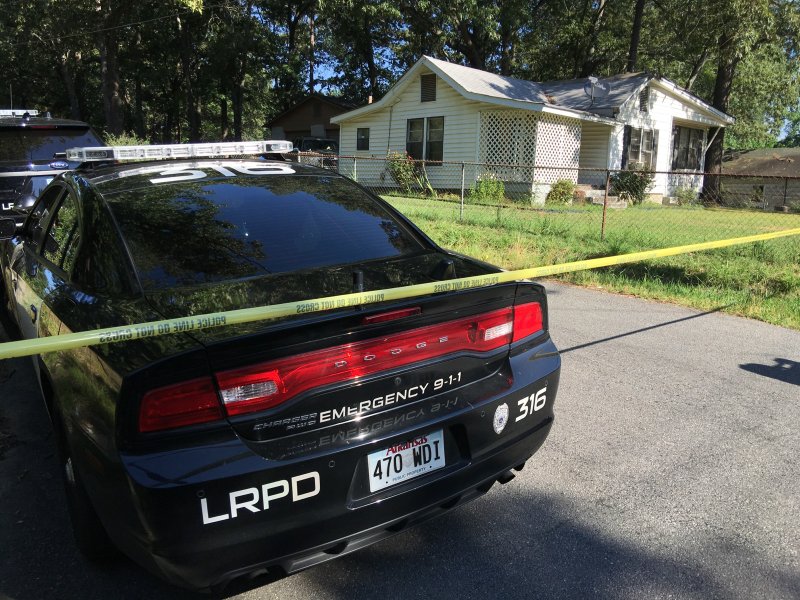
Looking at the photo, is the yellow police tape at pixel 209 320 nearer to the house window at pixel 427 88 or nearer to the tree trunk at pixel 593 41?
the house window at pixel 427 88

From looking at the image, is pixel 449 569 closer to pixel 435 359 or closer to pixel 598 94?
pixel 435 359

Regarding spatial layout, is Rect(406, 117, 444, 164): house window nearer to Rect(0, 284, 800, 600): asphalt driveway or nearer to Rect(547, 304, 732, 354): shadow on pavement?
Rect(547, 304, 732, 354): shadow on pavement

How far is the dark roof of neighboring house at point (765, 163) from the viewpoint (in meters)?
38.0

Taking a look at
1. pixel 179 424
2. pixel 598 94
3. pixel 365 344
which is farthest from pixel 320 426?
pixel 598 94

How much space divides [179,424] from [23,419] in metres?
2.65

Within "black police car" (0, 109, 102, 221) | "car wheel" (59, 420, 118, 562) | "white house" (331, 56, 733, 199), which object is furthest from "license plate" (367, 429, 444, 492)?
"white house" (331, 56, 733, 199)

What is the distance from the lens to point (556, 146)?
19172mm

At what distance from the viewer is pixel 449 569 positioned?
2488 mm

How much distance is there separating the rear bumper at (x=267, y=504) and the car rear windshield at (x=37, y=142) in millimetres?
7142

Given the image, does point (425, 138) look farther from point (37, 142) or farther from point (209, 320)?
point (209, 320)

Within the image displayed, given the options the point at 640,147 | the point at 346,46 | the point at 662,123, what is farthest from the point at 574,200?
the point at 346,46

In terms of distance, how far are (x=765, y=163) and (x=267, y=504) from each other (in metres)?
46.4

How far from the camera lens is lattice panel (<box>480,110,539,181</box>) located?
18.5m

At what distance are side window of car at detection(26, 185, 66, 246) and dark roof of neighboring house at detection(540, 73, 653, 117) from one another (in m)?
19.7
